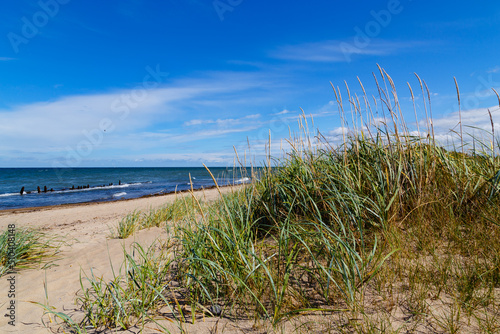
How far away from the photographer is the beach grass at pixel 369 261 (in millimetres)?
1723

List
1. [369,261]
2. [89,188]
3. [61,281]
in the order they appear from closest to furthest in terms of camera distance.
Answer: [369,261], [61,281], [89,188]

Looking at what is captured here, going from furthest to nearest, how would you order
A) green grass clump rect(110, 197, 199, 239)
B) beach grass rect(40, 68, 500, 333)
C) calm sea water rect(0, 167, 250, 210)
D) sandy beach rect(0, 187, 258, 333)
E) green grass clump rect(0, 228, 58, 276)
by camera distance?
calm sea water rect(0, 167, 250, 210) < green grass clump rect(110, 197, 199, 239) < green grass clump rect(0, 228, 58, 276) < sandy beach rect(0, 187, 258, 333) < beach grass rect(40, 68, 500, 333)

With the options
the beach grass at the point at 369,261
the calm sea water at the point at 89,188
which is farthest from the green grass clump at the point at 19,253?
the calm sea water at the point at 89,188

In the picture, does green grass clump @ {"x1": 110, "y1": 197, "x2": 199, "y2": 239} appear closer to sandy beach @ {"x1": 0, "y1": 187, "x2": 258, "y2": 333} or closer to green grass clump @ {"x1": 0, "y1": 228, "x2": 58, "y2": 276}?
sandy beach @ {"x1": 0, "y1": 187, "x2": 258, "y2": 333}

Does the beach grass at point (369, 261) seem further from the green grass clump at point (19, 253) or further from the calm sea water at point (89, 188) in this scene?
the green grass clump at point (19, 253)

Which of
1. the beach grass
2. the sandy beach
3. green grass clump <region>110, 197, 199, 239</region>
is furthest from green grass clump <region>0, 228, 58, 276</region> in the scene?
the beach grass

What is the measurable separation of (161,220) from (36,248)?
2.50 metres

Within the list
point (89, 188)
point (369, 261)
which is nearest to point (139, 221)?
point (369, 261)

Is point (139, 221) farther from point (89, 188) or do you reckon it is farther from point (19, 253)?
point (89, 188)

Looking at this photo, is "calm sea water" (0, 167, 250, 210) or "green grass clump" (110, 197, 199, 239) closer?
"green grass clump" (110, 197, 199, 239)

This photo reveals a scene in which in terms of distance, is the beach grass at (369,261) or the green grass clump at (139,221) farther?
the green grass clump at (139,221)

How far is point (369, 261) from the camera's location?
6.65 ft

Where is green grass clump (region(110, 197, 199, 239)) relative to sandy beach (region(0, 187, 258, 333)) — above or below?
above

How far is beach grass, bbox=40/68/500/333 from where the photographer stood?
67.8 inches
